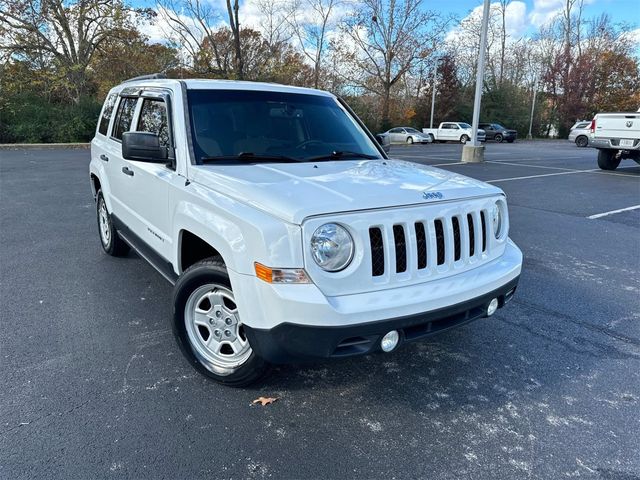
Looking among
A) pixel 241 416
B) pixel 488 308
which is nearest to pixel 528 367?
pixel 488 308

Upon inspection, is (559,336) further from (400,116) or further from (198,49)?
(400,116)

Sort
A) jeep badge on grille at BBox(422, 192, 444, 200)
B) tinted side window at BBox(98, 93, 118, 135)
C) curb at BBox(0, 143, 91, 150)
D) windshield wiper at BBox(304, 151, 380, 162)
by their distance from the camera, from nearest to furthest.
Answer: jeep badge on grille at BBox(422, 192, 444, 200) < windshield wiper at BBox(304, 151, 380, 162) < tinted side window at BBox(98, 93, 118, 135) < curb at BBox(0, 143, 91, 150)

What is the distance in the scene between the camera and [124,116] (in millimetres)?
4715

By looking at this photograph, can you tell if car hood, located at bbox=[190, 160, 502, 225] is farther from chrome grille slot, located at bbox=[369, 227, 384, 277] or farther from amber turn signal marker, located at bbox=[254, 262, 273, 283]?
amber turn signal marker, located at bbox=[254, 262, 273, 283]

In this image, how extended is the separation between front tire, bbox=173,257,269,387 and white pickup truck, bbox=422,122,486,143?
117 feet

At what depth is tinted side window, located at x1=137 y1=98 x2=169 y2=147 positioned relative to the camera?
3.73m

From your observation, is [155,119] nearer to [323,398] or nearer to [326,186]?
[326,186]

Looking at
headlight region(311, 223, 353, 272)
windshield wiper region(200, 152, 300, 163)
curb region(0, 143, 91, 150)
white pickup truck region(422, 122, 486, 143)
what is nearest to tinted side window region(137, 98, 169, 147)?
windshield wiper region(200, 152, 300, 163)

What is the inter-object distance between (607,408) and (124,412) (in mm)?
2872

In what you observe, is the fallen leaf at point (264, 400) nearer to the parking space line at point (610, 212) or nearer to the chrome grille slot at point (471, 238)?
the chrome grille slot at point (471, 238)

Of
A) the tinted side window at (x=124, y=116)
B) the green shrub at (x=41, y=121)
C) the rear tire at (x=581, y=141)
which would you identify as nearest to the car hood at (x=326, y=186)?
the tinted side window at (x=124, y=116)

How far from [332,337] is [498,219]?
5.37 ft

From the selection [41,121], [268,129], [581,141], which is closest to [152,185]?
[268,129]

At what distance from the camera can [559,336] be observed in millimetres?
3861
